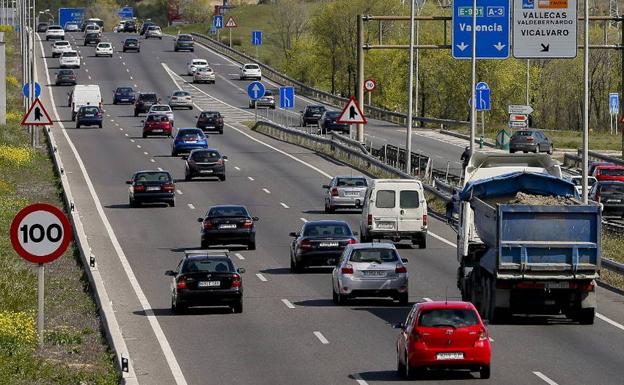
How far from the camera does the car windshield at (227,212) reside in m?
46.4

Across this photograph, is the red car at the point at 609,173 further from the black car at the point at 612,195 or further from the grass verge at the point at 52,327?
the grass verge at the point at 52,327

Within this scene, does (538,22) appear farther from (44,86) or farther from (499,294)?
(44,86)

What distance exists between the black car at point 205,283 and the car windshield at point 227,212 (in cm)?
1215

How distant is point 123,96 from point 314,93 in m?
21.2

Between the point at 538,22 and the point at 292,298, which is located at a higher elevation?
the point at 538,22

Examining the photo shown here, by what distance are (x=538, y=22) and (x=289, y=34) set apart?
5218 inches

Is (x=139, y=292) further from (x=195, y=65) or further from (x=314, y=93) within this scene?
(x=195, y=65)

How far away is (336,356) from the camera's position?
28.2 meters

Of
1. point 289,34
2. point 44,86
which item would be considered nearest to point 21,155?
point 44,86

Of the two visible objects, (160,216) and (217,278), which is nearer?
(217,278)

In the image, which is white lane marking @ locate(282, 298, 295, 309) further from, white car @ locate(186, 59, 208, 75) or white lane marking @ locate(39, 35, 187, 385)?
white car @ locate(186, 59, 208, 75)

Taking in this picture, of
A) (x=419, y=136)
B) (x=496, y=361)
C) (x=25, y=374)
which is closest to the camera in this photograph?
(x=25, y=374)

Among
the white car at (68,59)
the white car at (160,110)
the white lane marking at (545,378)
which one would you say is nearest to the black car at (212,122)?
the white car at (160,110)

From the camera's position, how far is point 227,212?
153ft
